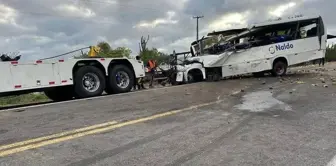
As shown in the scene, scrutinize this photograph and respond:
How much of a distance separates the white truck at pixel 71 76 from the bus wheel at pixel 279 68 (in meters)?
6.69

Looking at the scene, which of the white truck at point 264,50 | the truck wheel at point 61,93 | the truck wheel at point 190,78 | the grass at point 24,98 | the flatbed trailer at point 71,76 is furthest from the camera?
the grass at point 24,98

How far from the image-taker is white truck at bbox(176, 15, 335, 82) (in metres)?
15.0

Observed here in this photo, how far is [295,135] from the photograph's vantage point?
4.68 meters

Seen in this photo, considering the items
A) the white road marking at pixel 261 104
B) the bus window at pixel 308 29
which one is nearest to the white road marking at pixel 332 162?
the white road marking at pixel 261 104

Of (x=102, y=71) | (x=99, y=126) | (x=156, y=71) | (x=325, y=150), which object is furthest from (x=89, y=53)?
(x=325, y=150)

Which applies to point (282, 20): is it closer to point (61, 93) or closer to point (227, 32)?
point (227, 32)

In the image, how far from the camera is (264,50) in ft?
50.6

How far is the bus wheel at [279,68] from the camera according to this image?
15.7m

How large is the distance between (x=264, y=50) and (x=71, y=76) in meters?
8.92

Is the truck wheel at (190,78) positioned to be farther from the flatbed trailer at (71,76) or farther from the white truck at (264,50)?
the flatbed trailer at (71,76)

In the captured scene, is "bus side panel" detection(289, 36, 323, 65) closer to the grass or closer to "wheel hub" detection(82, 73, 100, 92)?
"wheel hub" detection(82, 73, 100, 92)

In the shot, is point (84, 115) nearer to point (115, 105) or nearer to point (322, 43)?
point (115, 105)

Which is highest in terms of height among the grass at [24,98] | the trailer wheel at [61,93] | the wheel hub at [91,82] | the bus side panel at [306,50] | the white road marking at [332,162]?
the bus side panel at [306,50]

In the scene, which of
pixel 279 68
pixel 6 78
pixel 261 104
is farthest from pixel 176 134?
pixel 279 68
